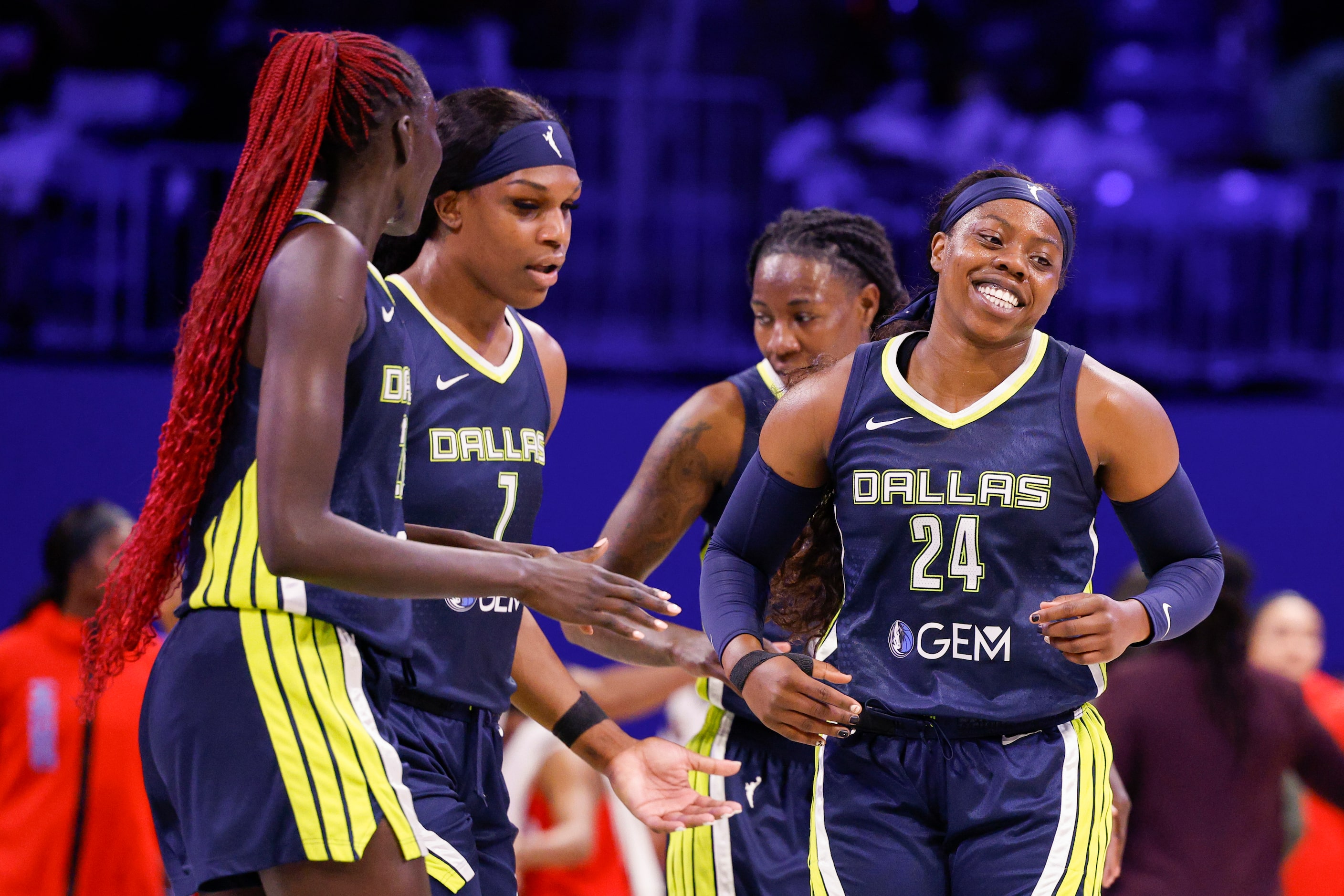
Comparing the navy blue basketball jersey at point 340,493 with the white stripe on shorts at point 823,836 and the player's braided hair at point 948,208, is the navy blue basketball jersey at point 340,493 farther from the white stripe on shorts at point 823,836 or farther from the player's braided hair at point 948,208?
the player's braided hair at point 948,208

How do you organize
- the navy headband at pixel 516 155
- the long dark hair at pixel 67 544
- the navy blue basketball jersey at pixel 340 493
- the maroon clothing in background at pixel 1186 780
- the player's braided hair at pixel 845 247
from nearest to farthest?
the navy blue basketball jersey at pixel 340 493 < the navy headband at pixel 516 155 < the player's braided hair at pixel 845 247 < the maroon clothing in background at pixel 1186 780 < the long dark hair at pixel 67 544

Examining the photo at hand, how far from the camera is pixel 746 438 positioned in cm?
366

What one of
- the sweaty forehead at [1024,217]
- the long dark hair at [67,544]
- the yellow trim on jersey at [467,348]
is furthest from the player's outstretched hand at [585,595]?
the long dark hair at [67,544]

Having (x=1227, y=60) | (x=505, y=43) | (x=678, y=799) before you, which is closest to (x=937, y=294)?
(x=678, y=799)

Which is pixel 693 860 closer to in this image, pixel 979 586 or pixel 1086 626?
pixel 979 586

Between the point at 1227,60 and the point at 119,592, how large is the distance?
9.35 meters

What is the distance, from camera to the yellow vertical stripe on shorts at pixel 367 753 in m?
2.30

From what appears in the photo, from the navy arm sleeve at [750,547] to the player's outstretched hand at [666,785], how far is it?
0.21m

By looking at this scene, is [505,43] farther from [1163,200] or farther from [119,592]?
[119,592]

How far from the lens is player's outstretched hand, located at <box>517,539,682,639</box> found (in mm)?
2307

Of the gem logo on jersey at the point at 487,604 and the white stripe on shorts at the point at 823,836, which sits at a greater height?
the gem logo on jersey at the point at 487,604

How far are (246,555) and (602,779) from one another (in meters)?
3.78

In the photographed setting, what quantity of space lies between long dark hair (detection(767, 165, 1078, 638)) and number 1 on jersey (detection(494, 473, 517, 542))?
56 centimetres

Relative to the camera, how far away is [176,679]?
2271mm
